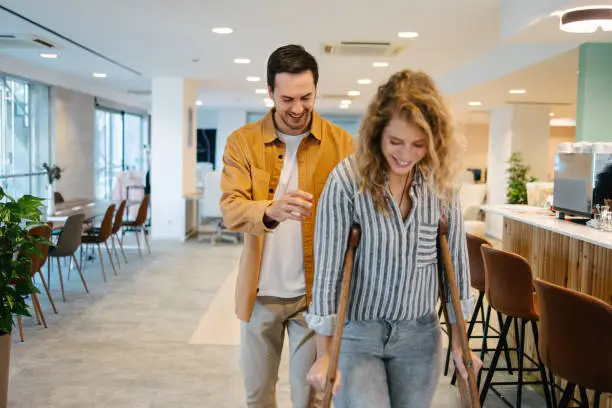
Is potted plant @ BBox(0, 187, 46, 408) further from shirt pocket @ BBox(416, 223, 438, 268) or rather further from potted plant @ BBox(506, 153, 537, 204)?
potted plant @ BBox(506, 153, 537, 204)

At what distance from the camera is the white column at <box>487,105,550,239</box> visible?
11.3 m

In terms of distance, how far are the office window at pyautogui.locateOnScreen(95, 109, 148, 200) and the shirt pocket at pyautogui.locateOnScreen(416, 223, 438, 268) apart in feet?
37.1

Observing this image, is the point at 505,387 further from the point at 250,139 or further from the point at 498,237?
the point at 498,237

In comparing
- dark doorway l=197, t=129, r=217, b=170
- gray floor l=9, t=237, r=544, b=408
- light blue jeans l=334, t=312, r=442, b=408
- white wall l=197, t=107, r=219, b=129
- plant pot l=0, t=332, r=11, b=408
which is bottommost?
gray floor l=9, t=237, r=544, b=408

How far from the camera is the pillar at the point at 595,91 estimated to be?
5.41 m

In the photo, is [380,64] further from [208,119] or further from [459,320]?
[208,119]

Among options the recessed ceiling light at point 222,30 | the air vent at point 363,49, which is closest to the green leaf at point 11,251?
the recessed ceiling light at point 222,30

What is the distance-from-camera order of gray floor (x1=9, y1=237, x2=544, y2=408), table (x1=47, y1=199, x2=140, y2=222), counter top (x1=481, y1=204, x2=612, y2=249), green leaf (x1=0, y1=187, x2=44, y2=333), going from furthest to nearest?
table (x1=47, y1=199, x2=140, y2=222)
gray floor (x1=9, y1=237, x2=544, y2=408)
green leaf (x1=0, y1=187, x2=44, y2=333)
counter top (x1=481, y1=204, x2=612, y2=249)

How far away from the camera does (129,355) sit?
467 centimetres

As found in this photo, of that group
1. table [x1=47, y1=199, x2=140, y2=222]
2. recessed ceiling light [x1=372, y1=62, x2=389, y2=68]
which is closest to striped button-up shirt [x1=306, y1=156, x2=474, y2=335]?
table [x1=47, y1=199, x2=140, y2=222]

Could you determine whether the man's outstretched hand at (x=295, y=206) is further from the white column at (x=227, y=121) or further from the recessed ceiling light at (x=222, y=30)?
the white column at (x=227, y=121)

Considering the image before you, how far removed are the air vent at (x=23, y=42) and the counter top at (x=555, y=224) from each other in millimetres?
5050

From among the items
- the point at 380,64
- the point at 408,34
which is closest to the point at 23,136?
the point at 380,64

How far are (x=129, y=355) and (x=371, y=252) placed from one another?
3513mm
